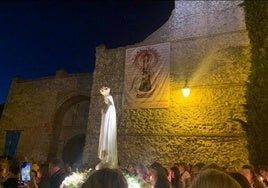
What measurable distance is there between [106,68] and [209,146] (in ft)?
18.1

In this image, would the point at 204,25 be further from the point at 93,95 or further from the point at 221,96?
the point at 93,95

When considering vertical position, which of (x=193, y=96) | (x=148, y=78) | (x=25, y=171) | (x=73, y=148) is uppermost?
(x=148, y=78)

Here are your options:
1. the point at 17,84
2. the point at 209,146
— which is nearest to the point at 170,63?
the point at 209,146

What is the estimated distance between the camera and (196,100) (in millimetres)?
10211

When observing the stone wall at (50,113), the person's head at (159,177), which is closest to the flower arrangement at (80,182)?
the person's head at (159,177)

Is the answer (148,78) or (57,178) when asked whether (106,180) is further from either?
(148,78)

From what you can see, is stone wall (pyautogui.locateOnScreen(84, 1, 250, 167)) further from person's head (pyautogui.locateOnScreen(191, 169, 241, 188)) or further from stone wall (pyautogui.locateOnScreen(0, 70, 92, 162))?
person's head (pyautogui.locateOnScreen(191, 169, 241, 188))

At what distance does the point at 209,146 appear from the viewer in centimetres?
968

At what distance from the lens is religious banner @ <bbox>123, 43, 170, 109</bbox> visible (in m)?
10.8

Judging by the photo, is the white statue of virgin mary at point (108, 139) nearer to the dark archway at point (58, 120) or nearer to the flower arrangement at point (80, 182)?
the flower arrangement at point (80, 182)

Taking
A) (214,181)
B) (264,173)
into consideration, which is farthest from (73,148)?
(214,181)

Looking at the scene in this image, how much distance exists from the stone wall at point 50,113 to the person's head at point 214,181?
13587 millimetres

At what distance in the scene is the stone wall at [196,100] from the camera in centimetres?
965

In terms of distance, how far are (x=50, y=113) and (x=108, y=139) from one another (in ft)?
33.9
